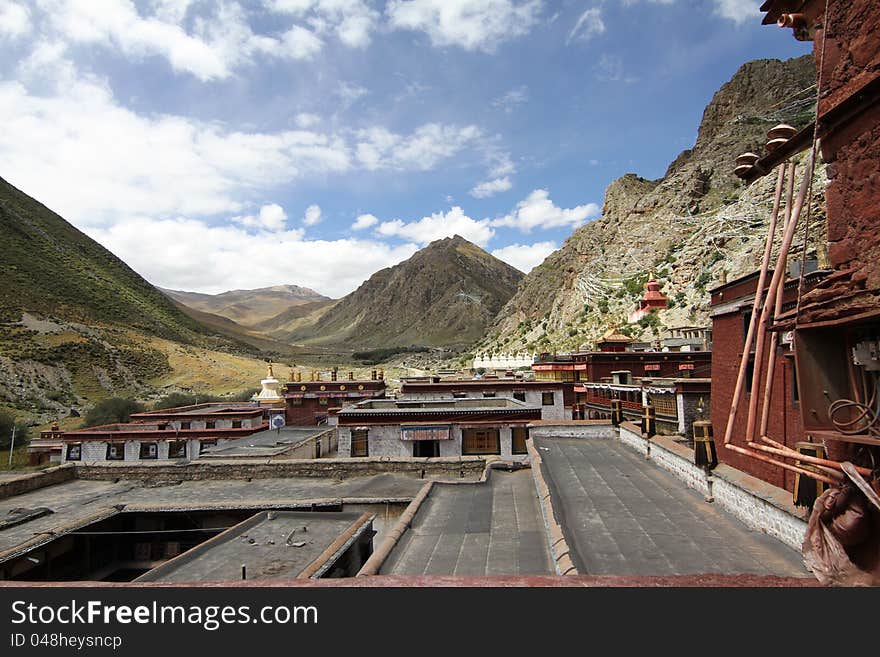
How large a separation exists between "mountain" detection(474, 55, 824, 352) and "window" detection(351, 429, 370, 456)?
49723 mm

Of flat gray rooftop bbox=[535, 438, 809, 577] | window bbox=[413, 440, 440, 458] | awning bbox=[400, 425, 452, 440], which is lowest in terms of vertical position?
window bbox=[413, 440, 440, 458]

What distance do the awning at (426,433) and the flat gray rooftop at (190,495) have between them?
9.44 ft

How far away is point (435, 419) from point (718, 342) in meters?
12.2

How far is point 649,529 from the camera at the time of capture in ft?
23.3

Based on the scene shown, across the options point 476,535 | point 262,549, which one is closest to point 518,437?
point 262,549

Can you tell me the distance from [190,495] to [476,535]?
44.3 feet

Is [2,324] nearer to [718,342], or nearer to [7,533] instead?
[7,533]

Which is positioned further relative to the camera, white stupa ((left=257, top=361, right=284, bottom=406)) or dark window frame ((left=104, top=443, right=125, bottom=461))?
white stupa ((left=257, top=361, right=284, bottom=406))

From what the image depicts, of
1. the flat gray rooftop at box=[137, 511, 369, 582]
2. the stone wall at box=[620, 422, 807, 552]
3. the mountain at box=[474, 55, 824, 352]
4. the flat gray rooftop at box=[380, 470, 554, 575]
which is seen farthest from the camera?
the mountain at box=[474, 55, 824, 352]

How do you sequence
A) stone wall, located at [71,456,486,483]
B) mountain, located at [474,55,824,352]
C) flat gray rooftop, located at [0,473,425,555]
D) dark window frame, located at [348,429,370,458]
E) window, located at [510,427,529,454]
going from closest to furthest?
flat gray rooftop, located at [0,473,425,555], stone wall, located at [71,456,486,483], window, located at [510,427,529,454], dark window frame, located at [348,429,370,458], mountain, located at [474,55,824,352]

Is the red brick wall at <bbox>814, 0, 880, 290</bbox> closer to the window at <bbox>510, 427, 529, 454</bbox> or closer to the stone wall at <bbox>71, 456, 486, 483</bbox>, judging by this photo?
the stone wall at <bbox>71, 456, 486, 483</bbox>

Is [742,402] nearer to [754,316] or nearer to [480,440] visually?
[754,316]

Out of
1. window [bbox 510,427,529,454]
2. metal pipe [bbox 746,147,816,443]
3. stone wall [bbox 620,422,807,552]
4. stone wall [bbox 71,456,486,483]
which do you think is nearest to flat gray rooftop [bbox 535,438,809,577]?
stone wall [bbox 620,422,807,552]

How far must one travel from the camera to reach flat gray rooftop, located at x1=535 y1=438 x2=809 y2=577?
576 centimetres
